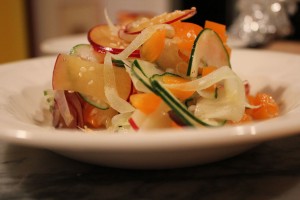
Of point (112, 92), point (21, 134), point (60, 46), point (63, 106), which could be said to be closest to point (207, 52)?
point (112, 92)

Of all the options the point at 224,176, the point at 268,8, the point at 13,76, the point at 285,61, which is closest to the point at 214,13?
the point at 268,8

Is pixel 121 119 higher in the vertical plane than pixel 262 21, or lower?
higher

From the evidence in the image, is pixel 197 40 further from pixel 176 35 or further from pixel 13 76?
pixel 13 76

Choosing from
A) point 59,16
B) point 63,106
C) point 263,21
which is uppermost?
point 63,106

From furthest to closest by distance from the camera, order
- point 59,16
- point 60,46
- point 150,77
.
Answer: point 59,16 < point 60,46 < point 150,77

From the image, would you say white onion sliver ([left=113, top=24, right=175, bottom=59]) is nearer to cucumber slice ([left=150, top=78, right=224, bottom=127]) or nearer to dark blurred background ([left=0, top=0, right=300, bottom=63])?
cucumber slice ([left=150, top=78, right=224, bottom=127])

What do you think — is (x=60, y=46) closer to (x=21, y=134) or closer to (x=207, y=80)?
(x=207, y=80)
